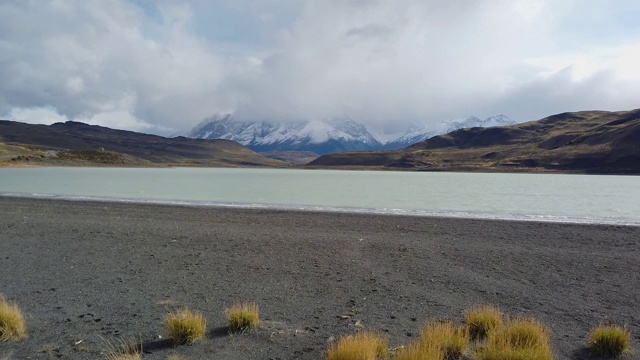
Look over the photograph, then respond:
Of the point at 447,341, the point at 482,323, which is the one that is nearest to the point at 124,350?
the point at 447,341

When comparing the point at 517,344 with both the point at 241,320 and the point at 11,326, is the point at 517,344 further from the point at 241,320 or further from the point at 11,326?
the point at 11,326

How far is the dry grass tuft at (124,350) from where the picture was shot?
5.36 metres

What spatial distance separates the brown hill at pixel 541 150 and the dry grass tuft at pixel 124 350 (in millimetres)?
103120

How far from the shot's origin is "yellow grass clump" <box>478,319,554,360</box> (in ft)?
17.2

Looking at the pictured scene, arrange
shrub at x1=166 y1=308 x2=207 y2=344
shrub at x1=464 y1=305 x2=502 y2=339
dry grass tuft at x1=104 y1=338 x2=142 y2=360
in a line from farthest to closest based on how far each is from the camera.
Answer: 1. shrub at x1=464 y1=305 x2=502 y2=339
2. shrub at x1=166 y1=308 x2=207 y2=344
3. dry grass tuft at x1=104 y1=338 x2=142 y2=360

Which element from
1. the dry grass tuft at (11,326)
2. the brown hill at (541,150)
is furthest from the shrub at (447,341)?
the brown hill at (541,150)

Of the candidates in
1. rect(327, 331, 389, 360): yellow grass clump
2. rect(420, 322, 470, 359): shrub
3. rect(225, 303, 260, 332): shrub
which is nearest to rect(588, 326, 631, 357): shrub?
rect(420, 322, 470, 359): shrub

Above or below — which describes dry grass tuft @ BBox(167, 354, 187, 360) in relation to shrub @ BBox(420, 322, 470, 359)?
below

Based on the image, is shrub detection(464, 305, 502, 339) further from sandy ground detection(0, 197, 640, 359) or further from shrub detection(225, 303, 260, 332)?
shrub detection(225, 303, 260, 332)

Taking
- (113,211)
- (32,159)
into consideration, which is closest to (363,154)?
(32,159)

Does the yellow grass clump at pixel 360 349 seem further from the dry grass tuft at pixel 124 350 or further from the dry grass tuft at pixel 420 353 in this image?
the dry grass tuft at pixel 124 350

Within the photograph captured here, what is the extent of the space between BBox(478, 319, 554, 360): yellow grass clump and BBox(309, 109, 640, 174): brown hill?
101 m

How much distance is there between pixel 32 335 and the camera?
20.7 ft

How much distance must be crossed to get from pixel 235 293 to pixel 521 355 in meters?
4.88
